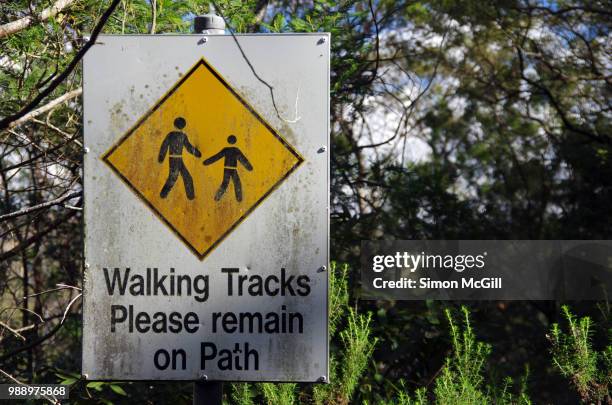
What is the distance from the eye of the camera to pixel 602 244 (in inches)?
359

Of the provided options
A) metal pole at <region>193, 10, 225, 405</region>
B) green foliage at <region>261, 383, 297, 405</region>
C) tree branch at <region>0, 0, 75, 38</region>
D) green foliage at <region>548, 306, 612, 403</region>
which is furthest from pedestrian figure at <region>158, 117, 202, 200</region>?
green foliage at <region>548, 306, 612, 403</region>

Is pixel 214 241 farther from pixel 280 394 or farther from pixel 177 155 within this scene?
pixel 280 394

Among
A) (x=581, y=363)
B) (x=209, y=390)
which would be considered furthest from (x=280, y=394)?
(x=209, y=390)

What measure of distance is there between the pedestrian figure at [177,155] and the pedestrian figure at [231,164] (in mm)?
63

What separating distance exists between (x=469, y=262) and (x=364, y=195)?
1135 mm

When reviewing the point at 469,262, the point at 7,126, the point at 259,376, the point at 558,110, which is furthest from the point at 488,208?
the point at 259,376

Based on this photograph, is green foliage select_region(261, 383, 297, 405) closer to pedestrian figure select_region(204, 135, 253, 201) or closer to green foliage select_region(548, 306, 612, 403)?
green foliage select_region(548, 306, 612, 403)

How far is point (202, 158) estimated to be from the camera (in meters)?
2.22

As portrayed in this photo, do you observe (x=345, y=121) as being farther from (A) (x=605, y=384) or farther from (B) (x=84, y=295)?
(B) (x=84, y=295)

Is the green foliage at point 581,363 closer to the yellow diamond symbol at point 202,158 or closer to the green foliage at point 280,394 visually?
the green foliage at point 280,394

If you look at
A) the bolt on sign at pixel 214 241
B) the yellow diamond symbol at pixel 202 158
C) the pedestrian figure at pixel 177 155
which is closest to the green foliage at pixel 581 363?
the bolt on sign at pixel 214 241

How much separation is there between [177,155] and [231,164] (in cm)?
15

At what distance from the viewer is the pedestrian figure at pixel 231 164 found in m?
2.22

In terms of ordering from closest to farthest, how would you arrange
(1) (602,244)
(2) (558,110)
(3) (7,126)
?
(3) (7,126) < (1) (602,244) < (2) (558,110)
